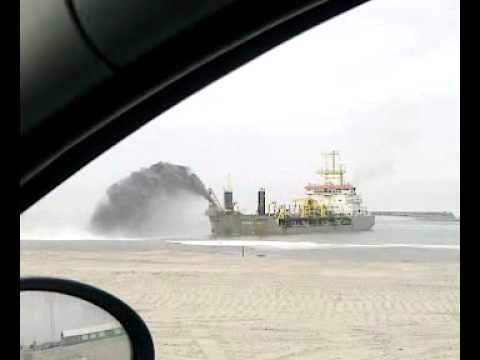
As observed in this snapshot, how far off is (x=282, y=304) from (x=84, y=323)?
342 cm

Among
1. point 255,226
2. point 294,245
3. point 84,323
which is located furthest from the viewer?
point 255,226

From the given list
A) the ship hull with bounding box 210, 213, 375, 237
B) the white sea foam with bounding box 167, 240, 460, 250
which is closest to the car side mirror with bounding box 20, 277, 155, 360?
the white sea foam with bounding box 167, 240, 460, 250

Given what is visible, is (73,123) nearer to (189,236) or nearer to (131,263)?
(131,263)

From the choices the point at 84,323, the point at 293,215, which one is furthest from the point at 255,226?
the point at 84,323

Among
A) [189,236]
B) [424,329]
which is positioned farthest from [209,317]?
[189,236]

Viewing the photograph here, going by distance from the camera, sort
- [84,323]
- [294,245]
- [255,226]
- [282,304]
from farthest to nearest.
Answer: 1. [255,226]
2. [294,245]
3. [282,304]
4. [84,323]

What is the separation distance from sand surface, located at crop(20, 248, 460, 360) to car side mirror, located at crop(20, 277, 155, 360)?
80 cm

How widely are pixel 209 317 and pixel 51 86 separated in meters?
3.10

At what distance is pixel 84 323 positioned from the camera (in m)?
0.50

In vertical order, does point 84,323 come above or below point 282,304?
above

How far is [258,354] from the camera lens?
8.45 ft

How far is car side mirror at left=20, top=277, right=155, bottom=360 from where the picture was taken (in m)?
0.47

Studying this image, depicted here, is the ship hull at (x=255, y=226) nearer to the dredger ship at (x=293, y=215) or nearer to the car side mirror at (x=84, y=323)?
the dredger ship at (x=293, y=215)

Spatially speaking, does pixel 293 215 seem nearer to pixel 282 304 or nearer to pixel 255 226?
pixel 255 226
